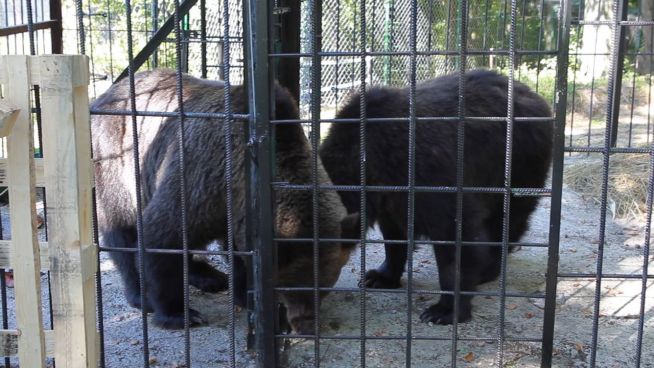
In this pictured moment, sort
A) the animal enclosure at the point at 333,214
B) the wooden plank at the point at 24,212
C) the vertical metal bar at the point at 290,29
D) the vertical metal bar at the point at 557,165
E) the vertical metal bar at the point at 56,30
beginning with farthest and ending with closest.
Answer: the vertical metal bar at the point at 56,30 < the vertical metal bar at the point at 290,29 < the animal enclosure at the point at 333,214 < the vertical metal bar at the point at 557,165 < the wooden plank at the point at 24,212

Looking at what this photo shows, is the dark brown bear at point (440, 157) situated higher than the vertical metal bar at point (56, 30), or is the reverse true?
the vertical metal bar at point (56, 30)

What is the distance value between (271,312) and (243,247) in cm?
72

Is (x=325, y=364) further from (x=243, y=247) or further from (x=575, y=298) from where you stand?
(x=575, y=298)

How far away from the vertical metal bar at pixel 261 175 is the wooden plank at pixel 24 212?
138 centimetres

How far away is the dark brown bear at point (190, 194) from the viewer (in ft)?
16.2

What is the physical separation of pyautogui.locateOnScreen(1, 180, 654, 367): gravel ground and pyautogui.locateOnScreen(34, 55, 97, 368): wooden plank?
5.26ft

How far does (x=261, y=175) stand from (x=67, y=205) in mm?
1345

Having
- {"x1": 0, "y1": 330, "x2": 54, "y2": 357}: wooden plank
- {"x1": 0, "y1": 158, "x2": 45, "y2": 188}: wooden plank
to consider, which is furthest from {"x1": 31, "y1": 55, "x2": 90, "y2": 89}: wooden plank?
{"x1": 0, "y1": 330, "x2": 54, "y2": 357}: wooden plank

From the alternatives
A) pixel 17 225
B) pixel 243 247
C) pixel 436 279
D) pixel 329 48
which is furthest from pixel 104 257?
pixel 329 48

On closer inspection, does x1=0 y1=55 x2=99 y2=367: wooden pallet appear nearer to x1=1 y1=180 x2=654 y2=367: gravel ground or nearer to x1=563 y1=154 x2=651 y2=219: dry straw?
x1=1 y1=180 x2=654 y2=367: gravel ground

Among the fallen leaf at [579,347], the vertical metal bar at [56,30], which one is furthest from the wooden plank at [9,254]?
the vertical metal bar at [56,30]

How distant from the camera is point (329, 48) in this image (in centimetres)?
1439

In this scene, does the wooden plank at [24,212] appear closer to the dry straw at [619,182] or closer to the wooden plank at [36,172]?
the wooden plank at [36,172]

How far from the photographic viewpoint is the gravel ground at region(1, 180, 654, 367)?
4.80 meters
